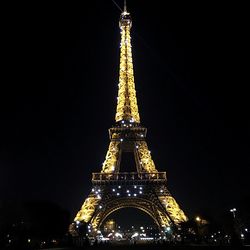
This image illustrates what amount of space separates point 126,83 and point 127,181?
16.0 metres

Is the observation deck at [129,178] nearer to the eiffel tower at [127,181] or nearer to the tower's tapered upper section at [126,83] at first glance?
the eiffel tower at [127,181]

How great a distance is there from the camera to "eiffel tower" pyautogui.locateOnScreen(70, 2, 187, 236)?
149ft

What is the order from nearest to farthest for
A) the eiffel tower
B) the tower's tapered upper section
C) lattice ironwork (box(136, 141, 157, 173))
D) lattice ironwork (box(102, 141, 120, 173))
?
the eiffel tower < lattice ironwork (box(102, 141, 120, 173)) < lattice ironwork (box(136, 141, 157, 173)) < the tower's tapered upper section

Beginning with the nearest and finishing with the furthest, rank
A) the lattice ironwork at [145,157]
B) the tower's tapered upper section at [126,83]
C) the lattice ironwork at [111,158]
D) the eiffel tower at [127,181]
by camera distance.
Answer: the eiffel tower at [127,181] → the lattice ironwork at [111,158] → the lattice ironwork at [145,157] → the tower's tapered upper section at [126,83]

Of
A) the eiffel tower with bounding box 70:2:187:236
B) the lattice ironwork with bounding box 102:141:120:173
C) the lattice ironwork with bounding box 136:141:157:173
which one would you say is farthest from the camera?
the lattice ironwork with bounding box 136:141:157:173

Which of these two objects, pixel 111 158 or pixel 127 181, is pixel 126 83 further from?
pixel 127 181

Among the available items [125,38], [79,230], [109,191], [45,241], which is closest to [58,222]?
[45,241]

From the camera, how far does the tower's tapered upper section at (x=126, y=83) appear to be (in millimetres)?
52875

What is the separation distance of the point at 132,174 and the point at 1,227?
2184 cm

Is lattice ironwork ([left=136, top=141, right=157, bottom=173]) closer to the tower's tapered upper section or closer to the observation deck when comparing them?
the observation deck

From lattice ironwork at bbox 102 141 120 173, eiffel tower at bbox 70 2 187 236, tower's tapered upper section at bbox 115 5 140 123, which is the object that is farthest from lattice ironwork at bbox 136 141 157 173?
tower's tapered upper section at bbox 115 5 140 123

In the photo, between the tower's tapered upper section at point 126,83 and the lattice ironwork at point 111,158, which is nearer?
the lattice ironwork at point 111,158

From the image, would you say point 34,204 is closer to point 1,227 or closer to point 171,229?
point 1,227

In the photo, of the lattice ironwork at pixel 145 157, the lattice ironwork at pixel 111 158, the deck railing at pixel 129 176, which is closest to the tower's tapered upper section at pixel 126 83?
the lattice ironwork at pixel 145 157
